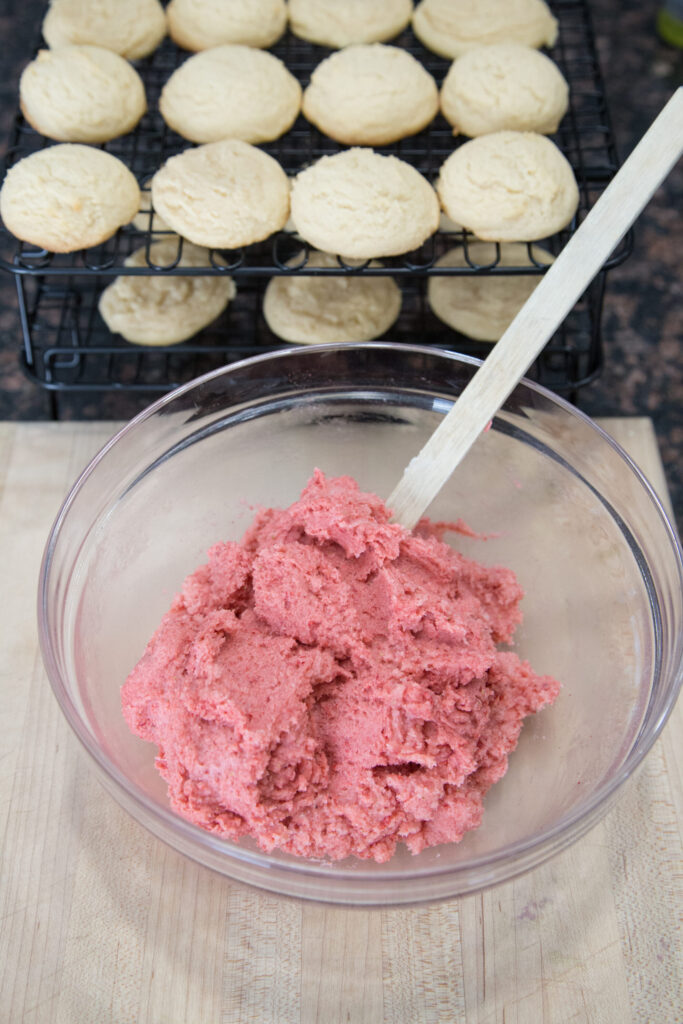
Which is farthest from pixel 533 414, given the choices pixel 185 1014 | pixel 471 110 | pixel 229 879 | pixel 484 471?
pixel 185 1014

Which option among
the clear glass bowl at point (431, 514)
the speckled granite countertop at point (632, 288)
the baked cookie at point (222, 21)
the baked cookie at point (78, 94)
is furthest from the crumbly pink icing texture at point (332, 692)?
the baked cookie at point (222, 21)

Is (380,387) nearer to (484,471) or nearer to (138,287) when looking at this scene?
(484,471)

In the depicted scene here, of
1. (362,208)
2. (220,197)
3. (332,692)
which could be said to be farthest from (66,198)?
(332,692)

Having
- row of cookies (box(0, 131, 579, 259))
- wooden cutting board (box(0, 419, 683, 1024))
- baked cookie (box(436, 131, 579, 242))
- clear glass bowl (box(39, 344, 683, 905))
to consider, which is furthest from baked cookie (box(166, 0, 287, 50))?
wooden cutting board (box(0, 419, 683, 1024))

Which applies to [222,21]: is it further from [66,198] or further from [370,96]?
[66,198]

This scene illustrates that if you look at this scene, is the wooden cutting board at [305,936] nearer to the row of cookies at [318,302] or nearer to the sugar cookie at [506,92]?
the row of cookies at [318,302]
